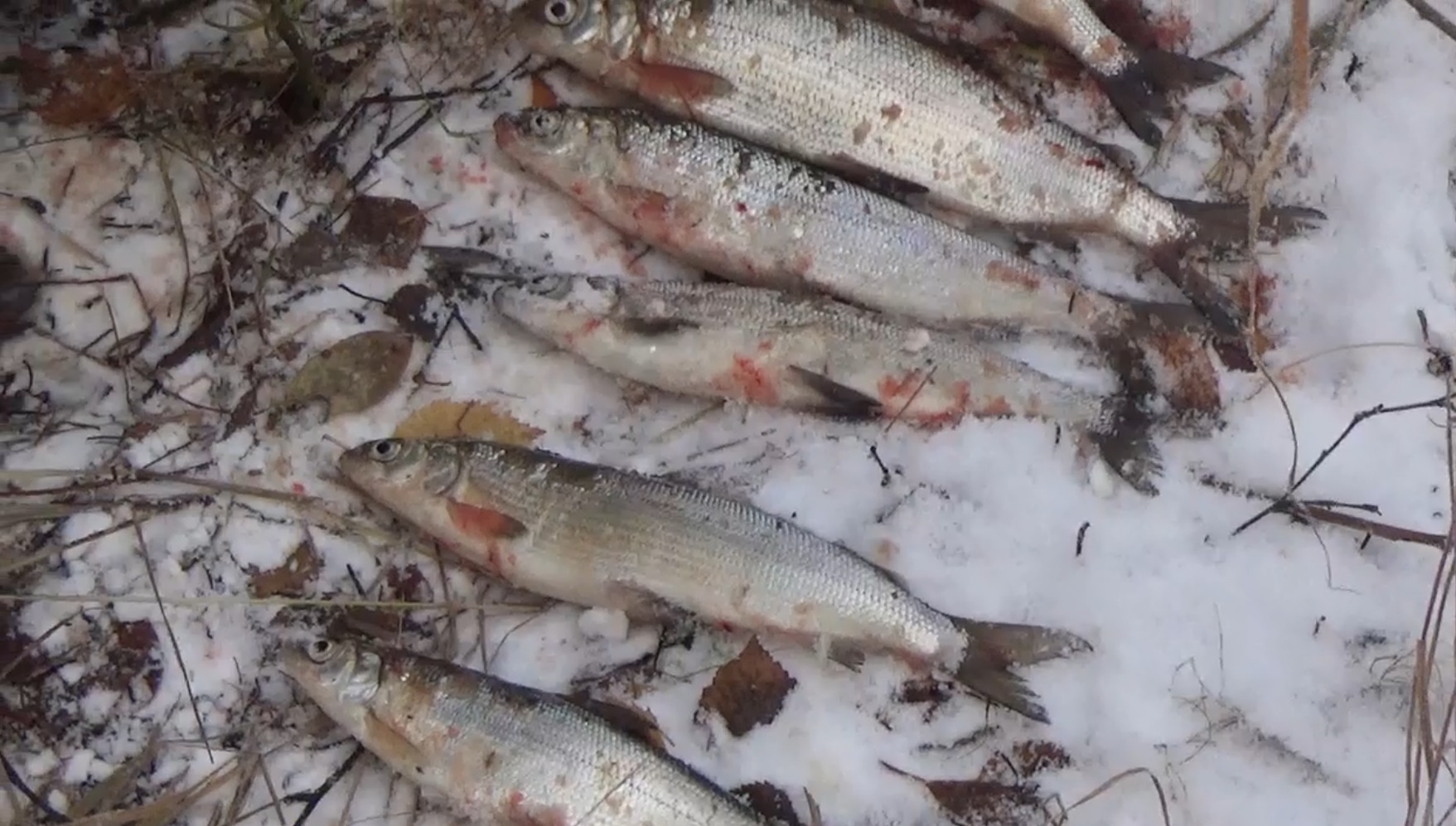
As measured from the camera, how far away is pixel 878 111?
3592 mm

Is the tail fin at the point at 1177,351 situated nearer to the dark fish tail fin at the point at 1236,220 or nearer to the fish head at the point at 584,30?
the dark fish tail fin at the point at 1236,220

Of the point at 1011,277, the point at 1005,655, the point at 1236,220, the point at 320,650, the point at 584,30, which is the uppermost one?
the point at 584,30

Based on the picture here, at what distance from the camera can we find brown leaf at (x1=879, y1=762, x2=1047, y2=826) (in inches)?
128

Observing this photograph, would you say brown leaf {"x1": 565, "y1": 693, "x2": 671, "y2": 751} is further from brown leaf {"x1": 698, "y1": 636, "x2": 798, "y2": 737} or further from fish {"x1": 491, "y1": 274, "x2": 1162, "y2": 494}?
fish {"x1": 491, "y1": 274, "x2": 1162, "y2": 494}

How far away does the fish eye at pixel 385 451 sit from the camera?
325 cm

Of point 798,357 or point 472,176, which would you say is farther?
point 472,176

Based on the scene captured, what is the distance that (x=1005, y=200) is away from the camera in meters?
3.67

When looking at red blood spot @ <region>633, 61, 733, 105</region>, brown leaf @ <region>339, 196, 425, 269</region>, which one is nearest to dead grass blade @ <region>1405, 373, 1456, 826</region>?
red blood spot @ <region>633, 61, 733, 105</region>

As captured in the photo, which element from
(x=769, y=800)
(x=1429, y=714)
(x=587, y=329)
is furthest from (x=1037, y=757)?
(x=587, y=329)

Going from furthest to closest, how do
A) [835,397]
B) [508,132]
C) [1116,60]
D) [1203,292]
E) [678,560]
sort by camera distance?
[1116,60]
[1203,292]
[508,132]
[835,397]
[678,560]

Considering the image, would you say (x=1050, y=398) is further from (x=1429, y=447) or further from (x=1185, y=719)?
(x=1429, y=447)

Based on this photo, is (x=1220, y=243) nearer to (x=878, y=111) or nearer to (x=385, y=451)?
(x=878, y=111)

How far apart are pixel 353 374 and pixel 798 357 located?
4.09 ft

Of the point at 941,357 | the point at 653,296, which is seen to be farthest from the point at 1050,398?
the point at 653,296
